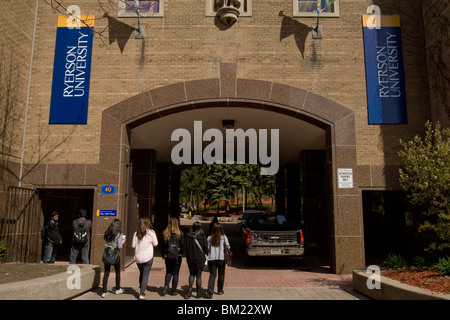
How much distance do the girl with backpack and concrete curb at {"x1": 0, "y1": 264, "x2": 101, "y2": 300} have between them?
5.56 ft

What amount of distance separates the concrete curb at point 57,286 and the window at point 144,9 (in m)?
7.87

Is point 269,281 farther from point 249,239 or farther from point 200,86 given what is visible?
point 200,86

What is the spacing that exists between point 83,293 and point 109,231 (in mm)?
1488

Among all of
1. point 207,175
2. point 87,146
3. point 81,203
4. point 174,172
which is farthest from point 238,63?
point 207,175

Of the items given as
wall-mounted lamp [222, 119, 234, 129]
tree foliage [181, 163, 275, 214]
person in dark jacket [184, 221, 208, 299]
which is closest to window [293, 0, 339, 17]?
wall-mounted lamp [222, 119, 234, 129]

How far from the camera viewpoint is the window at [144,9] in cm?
1102

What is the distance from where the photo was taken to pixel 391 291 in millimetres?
6375

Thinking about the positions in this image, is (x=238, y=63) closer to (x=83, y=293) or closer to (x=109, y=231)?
(x=109, y=231)

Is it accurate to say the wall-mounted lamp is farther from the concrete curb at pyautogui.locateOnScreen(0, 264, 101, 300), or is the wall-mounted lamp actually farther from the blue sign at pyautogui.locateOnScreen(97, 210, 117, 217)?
the concrete curb at pyautogui.locateOnScreen(0, 264, 101, 300)

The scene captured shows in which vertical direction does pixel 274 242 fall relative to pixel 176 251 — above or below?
below

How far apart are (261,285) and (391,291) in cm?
305

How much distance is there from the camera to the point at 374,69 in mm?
10633

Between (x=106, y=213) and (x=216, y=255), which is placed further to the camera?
(x=106, y=213)

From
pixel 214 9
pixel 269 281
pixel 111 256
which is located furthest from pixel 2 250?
pixel 214 9
